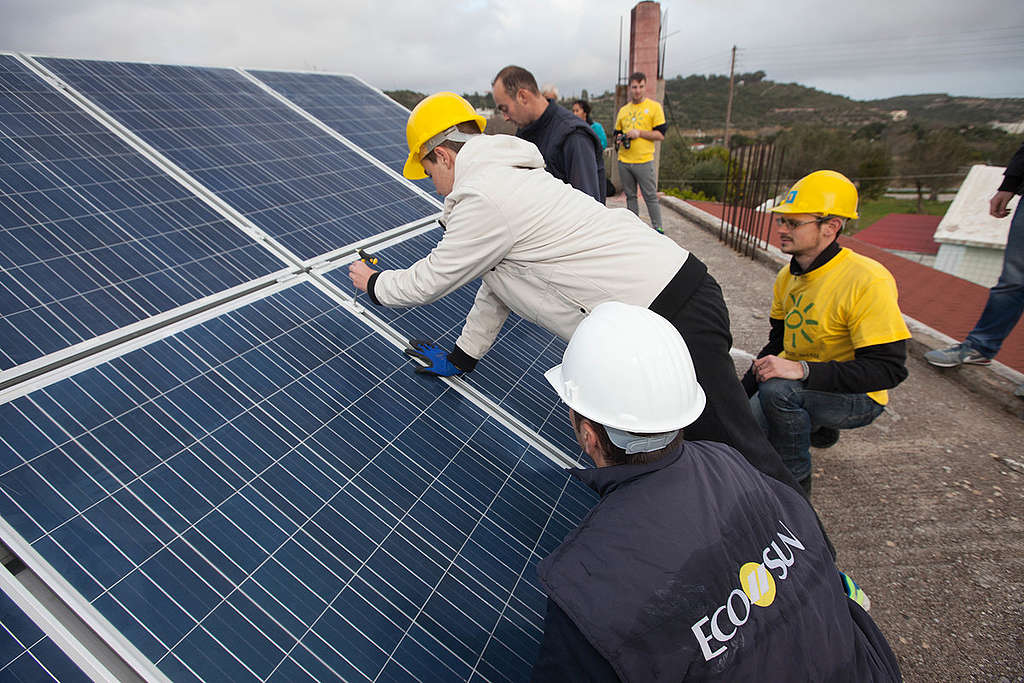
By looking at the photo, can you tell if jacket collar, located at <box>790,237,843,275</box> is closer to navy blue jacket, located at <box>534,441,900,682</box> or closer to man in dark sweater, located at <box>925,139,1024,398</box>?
man in dark sweater, located at <box>925,139,1024,398</box>

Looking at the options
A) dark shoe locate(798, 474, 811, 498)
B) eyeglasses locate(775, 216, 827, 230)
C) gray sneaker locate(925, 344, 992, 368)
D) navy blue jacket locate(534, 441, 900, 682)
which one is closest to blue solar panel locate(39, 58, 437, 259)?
navy blue jacket locate(534, 441, 900, 682)

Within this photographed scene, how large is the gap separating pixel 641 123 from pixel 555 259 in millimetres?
6583

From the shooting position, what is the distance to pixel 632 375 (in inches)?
65.4

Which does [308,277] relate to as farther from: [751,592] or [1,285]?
[751,592]

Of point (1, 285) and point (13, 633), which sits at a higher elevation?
point (1, 285)

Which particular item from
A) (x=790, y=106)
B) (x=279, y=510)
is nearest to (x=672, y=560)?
(x=279, y=510)

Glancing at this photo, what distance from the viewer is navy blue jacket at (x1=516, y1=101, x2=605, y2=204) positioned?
4895mm

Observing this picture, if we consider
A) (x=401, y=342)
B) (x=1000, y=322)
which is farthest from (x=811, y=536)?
(x=1000, y=322)

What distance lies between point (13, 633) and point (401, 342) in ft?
6.39

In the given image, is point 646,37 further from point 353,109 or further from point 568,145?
point 568,145

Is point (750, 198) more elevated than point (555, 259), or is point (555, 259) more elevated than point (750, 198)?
point (555, 259)

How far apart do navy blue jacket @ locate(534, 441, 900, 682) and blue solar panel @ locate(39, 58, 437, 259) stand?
2613mm

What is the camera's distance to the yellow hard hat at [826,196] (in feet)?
11.1

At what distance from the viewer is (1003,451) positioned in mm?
4344
